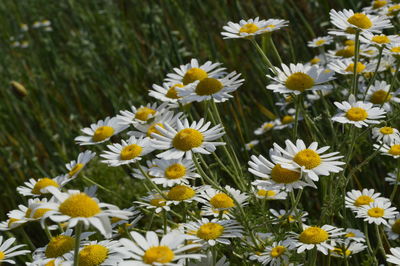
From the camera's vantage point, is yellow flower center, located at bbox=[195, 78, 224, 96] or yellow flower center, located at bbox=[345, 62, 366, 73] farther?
yellow flower center, located at bbox=[345, 62, 366, 73]

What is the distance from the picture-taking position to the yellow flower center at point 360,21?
2018 millimetres

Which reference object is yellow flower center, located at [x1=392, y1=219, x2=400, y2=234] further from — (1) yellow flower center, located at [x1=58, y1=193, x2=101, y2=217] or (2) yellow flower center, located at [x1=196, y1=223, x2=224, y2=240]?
(1) yellow flower center, located at [x1=58, y1=193, x2=101, y2=217]

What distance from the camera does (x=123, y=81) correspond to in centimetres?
427

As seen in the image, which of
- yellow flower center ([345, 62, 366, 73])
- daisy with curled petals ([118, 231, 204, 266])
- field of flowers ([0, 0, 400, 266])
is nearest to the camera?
daisy with curled petals ([118, 231, 204, 266])

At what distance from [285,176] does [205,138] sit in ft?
0.98

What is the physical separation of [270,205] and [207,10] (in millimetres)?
1990

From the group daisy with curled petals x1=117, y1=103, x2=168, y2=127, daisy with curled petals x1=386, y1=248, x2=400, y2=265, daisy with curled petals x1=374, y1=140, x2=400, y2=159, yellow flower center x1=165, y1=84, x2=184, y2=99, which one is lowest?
daisy with curled petals x1=386, y1=248, x2=400, y2=265

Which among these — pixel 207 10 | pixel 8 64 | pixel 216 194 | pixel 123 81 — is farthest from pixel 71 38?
pixel 216 194

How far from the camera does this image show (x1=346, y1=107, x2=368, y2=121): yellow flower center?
177 cm

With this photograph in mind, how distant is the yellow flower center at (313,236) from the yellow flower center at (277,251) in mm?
65

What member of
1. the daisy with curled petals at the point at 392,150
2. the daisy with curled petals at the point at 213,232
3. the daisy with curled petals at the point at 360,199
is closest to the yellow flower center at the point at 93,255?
the daisy with curled petals at the point at 213,232

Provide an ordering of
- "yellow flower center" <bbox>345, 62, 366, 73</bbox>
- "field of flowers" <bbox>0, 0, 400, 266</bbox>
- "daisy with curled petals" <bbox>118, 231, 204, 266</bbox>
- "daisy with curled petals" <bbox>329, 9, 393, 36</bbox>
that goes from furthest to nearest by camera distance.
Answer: "yellow flower center" <bbox>345, 62, 366, 73</bbox>
"daisy with curled petals" <bbox>329, 9, 393, 36</bbox>
"field of flowers" <bbox>0, 0, 400, 266</bbox>
"daisy with curled petals" <bbox>118, 231, 204, 266</bbox>

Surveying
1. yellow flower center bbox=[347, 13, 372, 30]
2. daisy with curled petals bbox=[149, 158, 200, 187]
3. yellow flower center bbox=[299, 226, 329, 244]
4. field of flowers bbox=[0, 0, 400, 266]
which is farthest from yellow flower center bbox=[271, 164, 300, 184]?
yellow flower center bbox=[347, 13, 372, 30]

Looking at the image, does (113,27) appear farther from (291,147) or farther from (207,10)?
(291,147)
